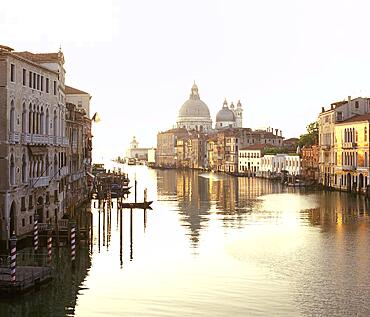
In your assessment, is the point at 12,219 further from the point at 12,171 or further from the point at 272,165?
the point at 272,165

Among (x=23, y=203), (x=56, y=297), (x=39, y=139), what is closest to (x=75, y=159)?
(x=39, y=139)

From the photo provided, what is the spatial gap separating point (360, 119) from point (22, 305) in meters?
37.4

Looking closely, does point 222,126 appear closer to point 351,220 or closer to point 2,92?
point 351,220

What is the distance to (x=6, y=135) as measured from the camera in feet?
71.4

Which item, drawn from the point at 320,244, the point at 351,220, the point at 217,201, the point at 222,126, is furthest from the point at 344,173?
the point at 222,126

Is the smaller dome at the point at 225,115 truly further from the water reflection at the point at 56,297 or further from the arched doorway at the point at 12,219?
the water reflection at the point at 56,297

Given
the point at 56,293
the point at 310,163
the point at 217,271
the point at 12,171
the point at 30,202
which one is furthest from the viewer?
the point at 310,163

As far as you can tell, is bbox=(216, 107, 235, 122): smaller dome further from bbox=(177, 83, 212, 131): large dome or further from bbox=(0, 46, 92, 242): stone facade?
bbox=(0, 46, 92, 242): stone facade

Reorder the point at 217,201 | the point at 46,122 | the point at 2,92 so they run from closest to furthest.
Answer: the point at 2,92
the point at 46,122
the point at 217,201

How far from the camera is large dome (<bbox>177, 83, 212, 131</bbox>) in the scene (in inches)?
6801

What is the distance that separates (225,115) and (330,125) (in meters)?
108

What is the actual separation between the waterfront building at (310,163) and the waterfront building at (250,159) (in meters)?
19.7

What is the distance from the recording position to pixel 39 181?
25.0 metres

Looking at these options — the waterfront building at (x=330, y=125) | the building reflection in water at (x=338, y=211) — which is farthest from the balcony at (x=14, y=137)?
the waterfront building at (x=330, y=125)
